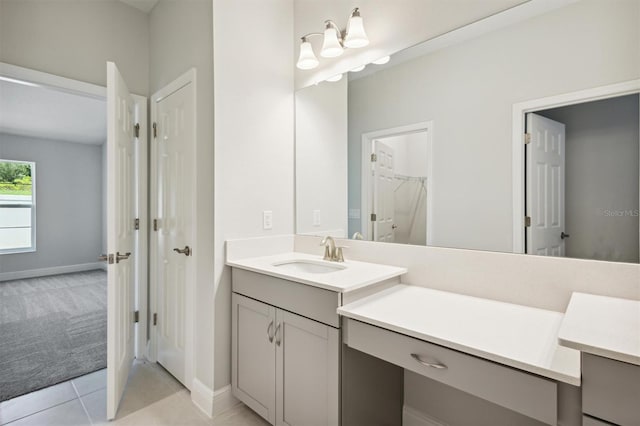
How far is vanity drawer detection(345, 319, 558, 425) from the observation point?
0.87 m

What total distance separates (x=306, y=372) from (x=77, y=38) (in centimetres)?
262

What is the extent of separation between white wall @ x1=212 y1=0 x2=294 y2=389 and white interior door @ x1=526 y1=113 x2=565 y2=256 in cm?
142

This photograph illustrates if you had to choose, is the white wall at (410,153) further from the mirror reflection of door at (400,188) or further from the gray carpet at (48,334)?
the gray carpet at (48,334)

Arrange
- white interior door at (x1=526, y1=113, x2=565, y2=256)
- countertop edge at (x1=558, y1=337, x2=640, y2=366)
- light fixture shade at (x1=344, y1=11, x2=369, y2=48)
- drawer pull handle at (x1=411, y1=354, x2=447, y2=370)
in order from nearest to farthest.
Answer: countertop edge at (x1=558, y1=337, x2=640, y2=366)
drawer pull handle at (x1=411, y1=354, x2=447, y2=370)
white interior door at (x1=526, y1=113, x2=565, y2=256)
light fixture shade at (x1=344, y1=11, x2=369, y2=48)

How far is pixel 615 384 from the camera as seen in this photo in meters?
0.73

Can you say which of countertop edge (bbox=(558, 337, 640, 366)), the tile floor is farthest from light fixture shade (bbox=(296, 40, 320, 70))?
the tile floor

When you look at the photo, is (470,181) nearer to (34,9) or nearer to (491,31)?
(491,31)

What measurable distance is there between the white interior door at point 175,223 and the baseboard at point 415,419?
1.34m

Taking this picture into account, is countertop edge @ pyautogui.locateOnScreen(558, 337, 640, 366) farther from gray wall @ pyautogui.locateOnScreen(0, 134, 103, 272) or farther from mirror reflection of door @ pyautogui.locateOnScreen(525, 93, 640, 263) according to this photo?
gray wall @ pyautogui.locateOnScreen(0, 134, 103, 272)

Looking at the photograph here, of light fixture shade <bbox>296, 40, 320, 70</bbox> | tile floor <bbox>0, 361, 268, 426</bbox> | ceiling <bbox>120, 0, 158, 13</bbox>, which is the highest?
ceiling <bbox>120, 0, 158, 13</bbox>

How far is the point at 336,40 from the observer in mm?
1851

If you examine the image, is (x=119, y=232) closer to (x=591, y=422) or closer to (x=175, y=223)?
(x=175, y=223)

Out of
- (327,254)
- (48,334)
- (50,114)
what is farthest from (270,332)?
(50,114)

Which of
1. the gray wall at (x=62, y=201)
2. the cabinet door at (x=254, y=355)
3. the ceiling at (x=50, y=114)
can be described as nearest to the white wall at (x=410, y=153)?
the cabinet door at (x=254, y=355)
